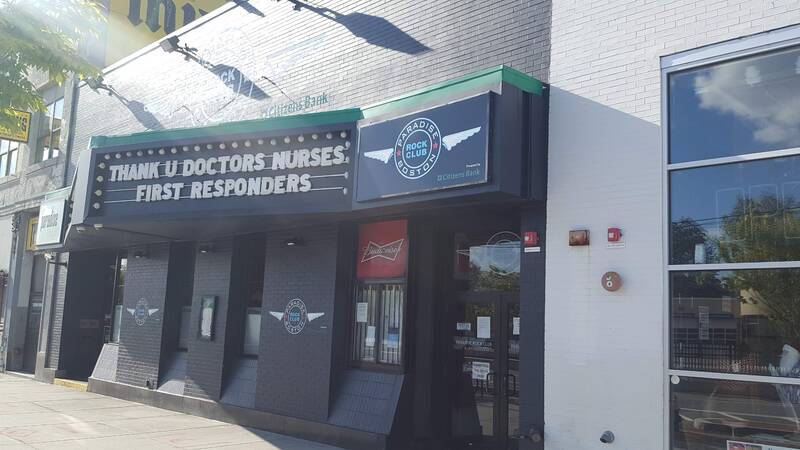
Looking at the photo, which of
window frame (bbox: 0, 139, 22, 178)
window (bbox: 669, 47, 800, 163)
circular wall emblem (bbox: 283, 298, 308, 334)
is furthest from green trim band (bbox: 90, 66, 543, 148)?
window frame (bbox: 0, 139, 22, 178)

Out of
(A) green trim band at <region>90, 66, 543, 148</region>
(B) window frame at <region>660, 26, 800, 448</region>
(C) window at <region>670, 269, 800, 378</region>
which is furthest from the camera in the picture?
(A) green trim band at <region>90, 66, 543, 148</region>

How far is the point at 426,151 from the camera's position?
8.10 metres

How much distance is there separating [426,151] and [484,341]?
109 inches

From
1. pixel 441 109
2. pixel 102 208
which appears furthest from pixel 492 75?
pixel 102 208

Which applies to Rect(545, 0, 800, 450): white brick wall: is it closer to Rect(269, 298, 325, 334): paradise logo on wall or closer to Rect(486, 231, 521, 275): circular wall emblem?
Rect(486, 231, 521, 275): circular wall emblem

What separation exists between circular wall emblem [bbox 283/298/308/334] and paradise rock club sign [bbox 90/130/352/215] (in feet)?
5.94

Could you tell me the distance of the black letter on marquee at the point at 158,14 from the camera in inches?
870

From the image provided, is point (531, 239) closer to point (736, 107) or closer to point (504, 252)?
point (504, 252)

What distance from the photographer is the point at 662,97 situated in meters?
7.30

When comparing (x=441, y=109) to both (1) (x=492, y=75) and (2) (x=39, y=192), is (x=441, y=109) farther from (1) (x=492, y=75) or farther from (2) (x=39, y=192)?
(2) (x=39, y=192)

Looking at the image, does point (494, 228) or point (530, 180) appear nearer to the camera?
point (530, 180)

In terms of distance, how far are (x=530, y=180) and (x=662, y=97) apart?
1.57 meters

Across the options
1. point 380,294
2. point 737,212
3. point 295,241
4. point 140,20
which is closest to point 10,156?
point 140,20

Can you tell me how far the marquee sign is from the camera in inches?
301
